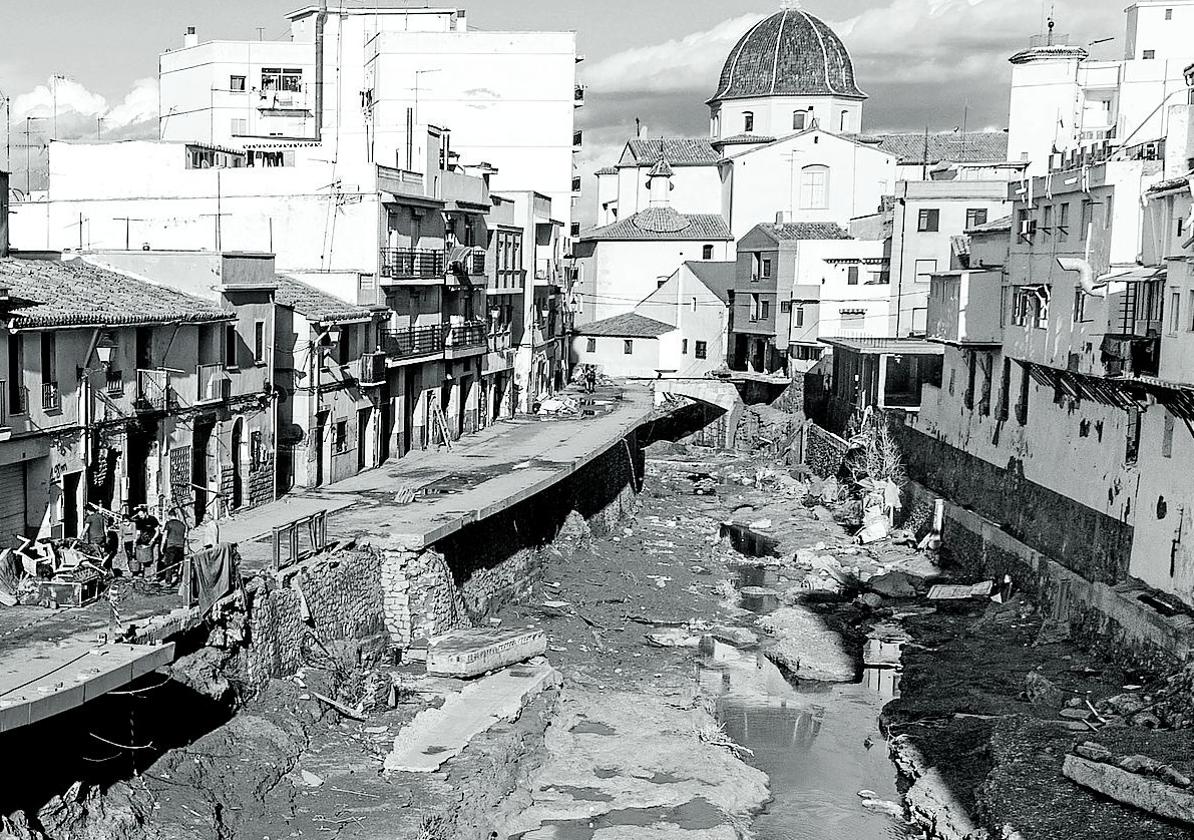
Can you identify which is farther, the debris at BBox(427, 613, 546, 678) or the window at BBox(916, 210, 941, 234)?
the window at BBox(916, 210, 941, 234)

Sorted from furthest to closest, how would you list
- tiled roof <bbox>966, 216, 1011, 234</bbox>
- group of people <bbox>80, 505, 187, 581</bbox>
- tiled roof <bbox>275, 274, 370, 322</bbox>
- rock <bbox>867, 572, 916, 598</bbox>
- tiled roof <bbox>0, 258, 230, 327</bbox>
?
tiled roof <bbox>966, 216, 1011, 234</bbox>
rock <bbox>867, 572, 916, 598</bbox>
tiled roof <bbox>275, 274, 370, 322</bbox>
tiled roof <bbox>0, 258, 230, 327</bbox>
group of people <bbox>80, 505, 187, 581</bbox>

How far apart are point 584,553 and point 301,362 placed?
1208 cm

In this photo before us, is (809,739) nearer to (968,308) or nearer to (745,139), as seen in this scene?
(968,308)

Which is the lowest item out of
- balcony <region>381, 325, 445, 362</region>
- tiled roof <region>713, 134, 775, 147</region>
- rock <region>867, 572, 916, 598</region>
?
rock <region>867, 572, 916, 598</region>

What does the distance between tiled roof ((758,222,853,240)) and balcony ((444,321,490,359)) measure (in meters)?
27.0

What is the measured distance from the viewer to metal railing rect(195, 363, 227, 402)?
36.2 m

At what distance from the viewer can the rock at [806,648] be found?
36.8m

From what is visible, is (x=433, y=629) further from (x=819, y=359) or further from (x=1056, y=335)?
(x=819, y=359)

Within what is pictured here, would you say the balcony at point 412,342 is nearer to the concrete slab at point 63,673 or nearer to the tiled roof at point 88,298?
the tiled roof at point 88,298

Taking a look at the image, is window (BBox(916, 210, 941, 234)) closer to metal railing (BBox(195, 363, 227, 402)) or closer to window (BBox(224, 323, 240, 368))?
window (BBox(224, 323, 240, 368))

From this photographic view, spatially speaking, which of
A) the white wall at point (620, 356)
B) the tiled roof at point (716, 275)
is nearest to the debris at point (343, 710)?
the white wall at point (620, 356)

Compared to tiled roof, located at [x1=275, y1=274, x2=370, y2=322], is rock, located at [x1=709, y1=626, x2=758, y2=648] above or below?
below

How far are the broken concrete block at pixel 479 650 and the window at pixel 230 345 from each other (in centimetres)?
956

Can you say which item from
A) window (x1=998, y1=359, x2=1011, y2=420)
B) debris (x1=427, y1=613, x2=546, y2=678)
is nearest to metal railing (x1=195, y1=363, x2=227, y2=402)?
debris (x1=427, y1=613, x2=546, y2=678)
